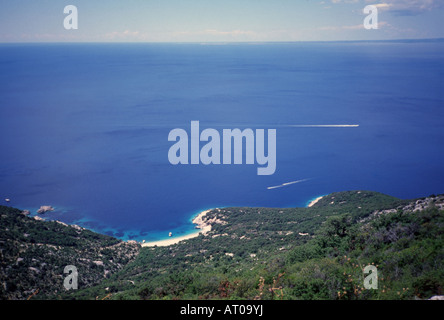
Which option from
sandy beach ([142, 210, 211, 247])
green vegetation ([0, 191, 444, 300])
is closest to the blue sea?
sandy beach ([142, 210, 211, 247])

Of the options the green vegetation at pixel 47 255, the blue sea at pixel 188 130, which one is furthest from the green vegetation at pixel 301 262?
the blue sea at pixel 188 130

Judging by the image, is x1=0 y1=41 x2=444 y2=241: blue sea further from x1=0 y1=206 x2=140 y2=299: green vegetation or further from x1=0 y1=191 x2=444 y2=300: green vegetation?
x1=0 y1=191 x2=444 y2=300: green vegetation

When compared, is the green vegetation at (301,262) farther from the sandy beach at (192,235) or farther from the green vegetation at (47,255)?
the sandy beach at (192,235)

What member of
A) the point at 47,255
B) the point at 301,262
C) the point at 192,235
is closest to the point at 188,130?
the point at 192,235

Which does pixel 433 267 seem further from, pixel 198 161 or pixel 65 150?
pixel 65 150
